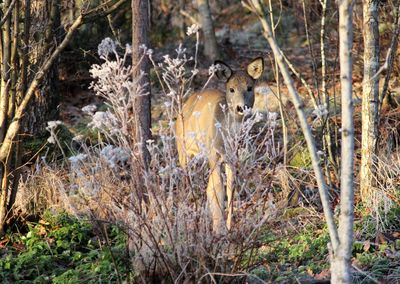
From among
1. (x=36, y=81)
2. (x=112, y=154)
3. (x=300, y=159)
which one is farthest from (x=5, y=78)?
(x=300, y=159)

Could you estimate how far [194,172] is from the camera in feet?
18.9

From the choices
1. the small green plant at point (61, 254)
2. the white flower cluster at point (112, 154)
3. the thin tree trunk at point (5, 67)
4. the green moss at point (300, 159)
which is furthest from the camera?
the green moss at point (300, 159)

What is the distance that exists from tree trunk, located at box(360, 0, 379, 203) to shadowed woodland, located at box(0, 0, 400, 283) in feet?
0.05

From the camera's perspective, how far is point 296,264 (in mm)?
7035

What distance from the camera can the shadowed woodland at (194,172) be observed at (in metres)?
5.48

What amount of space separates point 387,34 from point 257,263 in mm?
A: 8460

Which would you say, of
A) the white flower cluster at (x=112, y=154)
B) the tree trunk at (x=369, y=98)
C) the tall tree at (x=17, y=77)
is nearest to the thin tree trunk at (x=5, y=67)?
the tall tree at (x=17, y=77)

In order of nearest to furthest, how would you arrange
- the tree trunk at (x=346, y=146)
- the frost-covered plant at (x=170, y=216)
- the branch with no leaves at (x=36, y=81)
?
the tree trunk at (x=346, y=146) < the frost-covered plant at (x=170, y=216) < the branch with no leaves at (x=36, y=81)

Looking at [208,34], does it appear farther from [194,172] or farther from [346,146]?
[346,146]

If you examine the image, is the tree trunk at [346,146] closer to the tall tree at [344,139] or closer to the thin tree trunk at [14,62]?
the tall tree at [344,139]

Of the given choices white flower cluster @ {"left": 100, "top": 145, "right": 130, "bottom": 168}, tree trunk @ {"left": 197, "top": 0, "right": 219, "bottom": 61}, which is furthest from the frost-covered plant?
tree trunk @ {"left": 197, "top": 0, "right": 219, "bottom": 61}

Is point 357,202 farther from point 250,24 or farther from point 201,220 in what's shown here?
point 250,24

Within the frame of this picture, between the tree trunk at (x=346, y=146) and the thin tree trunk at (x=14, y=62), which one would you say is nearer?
the tree trunk at (x=346, y=146)

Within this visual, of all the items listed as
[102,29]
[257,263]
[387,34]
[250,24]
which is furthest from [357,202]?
[250,24]
